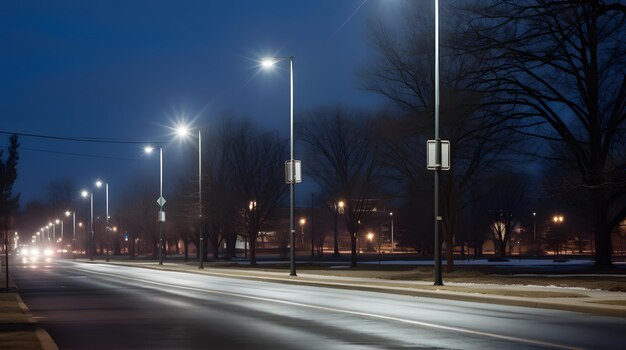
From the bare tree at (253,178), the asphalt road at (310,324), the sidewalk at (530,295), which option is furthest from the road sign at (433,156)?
the bare tree at (253,178)

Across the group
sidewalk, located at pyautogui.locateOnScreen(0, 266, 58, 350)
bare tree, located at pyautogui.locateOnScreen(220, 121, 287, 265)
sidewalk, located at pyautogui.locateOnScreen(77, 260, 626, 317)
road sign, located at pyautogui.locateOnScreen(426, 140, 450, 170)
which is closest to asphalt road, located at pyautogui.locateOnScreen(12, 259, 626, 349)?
sidewalk, located at pyautogui.locateOnScreen(0, 266, 58, 350)

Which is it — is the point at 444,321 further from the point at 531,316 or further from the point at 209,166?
the point at 209,166

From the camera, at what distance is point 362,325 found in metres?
17.3

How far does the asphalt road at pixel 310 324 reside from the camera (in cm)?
1425

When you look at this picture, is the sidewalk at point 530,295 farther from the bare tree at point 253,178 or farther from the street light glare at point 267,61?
the bare tree at point 253,178

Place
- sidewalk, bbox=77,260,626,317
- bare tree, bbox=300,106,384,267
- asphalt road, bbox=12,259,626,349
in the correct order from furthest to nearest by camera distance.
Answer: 1. bare tree, bbox=300,106,384,267
2. sidewalk, bbox=77,260,626,317
3. asphalt road, bbox=12,259,626,349

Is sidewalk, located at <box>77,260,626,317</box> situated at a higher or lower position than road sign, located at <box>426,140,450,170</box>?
lower

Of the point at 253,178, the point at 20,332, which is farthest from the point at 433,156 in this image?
the point at 253,178

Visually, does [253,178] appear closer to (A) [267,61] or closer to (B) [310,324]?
(A) [267,61]

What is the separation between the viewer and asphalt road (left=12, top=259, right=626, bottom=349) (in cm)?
1425

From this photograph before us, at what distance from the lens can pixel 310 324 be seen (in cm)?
1772

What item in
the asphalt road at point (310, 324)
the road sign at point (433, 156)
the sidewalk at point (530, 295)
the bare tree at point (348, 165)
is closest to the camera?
the asphalt road at point (310, 324)

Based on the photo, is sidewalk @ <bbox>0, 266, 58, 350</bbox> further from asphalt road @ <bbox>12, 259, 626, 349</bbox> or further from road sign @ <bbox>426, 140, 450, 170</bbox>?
road sign @ <bbox>426, 140, 450, 170</bbox>

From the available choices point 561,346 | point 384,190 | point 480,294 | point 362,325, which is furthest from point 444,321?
point 384,190
